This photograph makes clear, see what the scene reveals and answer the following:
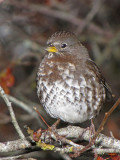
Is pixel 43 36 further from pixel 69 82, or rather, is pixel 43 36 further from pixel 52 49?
pixel 69 82

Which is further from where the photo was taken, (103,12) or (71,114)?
(103,12)

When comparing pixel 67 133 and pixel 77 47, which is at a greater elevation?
pixel 77 47

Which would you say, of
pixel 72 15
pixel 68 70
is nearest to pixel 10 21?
pixel 72 15

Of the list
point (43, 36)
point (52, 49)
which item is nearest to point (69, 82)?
point (52, 49)

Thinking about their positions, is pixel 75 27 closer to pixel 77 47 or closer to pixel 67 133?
pixel 77 47

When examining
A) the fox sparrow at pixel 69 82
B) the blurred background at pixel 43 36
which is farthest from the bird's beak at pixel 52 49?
the blurred background at pixel 43 36

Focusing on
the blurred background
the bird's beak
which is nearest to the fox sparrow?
the bird's beak

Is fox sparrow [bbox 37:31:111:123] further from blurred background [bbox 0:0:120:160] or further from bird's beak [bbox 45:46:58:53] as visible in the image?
blurred background [bbox 0:0:120:160]

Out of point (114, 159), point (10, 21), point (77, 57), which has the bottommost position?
point (10, 21)
